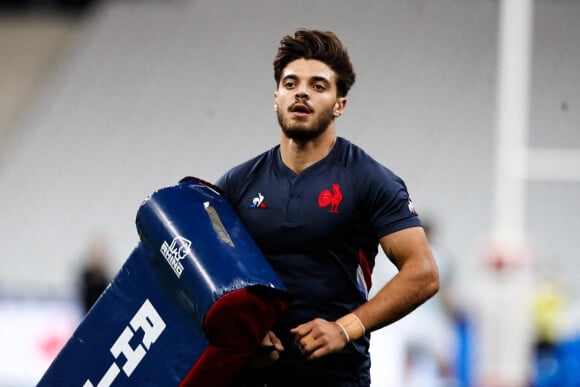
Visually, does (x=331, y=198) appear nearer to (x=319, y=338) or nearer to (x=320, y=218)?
(x=320, y=218)

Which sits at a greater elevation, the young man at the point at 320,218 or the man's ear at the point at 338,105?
the man's ear at the point at 338,105

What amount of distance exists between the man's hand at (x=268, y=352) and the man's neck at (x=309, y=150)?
44cm

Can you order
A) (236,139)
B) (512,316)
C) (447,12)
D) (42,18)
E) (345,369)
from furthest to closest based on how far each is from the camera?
(42,18)
(236,139)
(447,12)
(512,316)
(345,369)

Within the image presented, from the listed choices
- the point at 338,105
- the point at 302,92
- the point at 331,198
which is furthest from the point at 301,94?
the point at 331,198

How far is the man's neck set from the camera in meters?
2.95

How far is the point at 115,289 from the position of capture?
10.1ft

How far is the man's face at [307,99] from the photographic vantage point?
2.87m

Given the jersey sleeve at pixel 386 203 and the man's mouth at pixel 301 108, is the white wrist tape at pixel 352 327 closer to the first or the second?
the jersey sleeve at pixel 386 203

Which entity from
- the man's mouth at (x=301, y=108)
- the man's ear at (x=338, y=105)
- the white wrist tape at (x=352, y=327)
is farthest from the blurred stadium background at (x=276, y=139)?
the white wrist tape at (x=352, y=327)

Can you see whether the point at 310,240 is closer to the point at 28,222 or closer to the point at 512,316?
the point at 512,316

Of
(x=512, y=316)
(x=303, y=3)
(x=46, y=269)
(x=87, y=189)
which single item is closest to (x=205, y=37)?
(x=303, y=3)

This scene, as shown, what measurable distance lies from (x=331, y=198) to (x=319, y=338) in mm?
379

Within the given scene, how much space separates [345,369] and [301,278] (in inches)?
10.2

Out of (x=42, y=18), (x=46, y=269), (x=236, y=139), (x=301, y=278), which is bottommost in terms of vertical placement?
(x=301, y=278)
